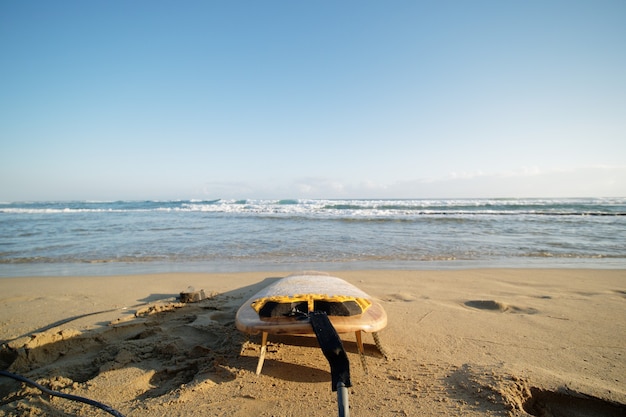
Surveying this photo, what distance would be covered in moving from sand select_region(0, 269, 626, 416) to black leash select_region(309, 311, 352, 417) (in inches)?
20.4

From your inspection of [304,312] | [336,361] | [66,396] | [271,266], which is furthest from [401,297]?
[66,396]

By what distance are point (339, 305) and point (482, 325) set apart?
6.13 ft

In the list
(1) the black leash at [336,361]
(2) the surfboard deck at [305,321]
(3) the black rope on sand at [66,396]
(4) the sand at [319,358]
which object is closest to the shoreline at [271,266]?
(4) the sand at [319,358]

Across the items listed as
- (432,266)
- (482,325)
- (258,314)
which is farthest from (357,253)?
(258,314)

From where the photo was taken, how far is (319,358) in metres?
2.46

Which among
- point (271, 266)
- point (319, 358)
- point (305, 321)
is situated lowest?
point (271, 266)

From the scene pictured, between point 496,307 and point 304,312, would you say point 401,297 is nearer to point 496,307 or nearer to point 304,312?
point 496,307

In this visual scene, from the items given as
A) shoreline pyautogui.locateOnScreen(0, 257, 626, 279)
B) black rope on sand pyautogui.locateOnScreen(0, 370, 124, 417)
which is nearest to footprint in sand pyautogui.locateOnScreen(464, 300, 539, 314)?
shoreline pyautogui.locateOnScreen(0, 257, 626, 279)

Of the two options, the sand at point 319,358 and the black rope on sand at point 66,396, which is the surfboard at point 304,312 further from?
the black rope on sand at point 66,396

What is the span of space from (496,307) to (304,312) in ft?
9.26

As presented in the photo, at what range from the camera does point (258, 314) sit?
7.46ft

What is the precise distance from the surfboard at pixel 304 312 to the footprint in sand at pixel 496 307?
203cm

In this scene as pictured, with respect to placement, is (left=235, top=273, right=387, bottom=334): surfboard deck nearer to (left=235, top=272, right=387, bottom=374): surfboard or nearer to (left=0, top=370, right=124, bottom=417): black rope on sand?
(left=235, top=272, right=387, bottom=374): surfboard

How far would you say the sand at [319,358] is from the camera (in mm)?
1905
